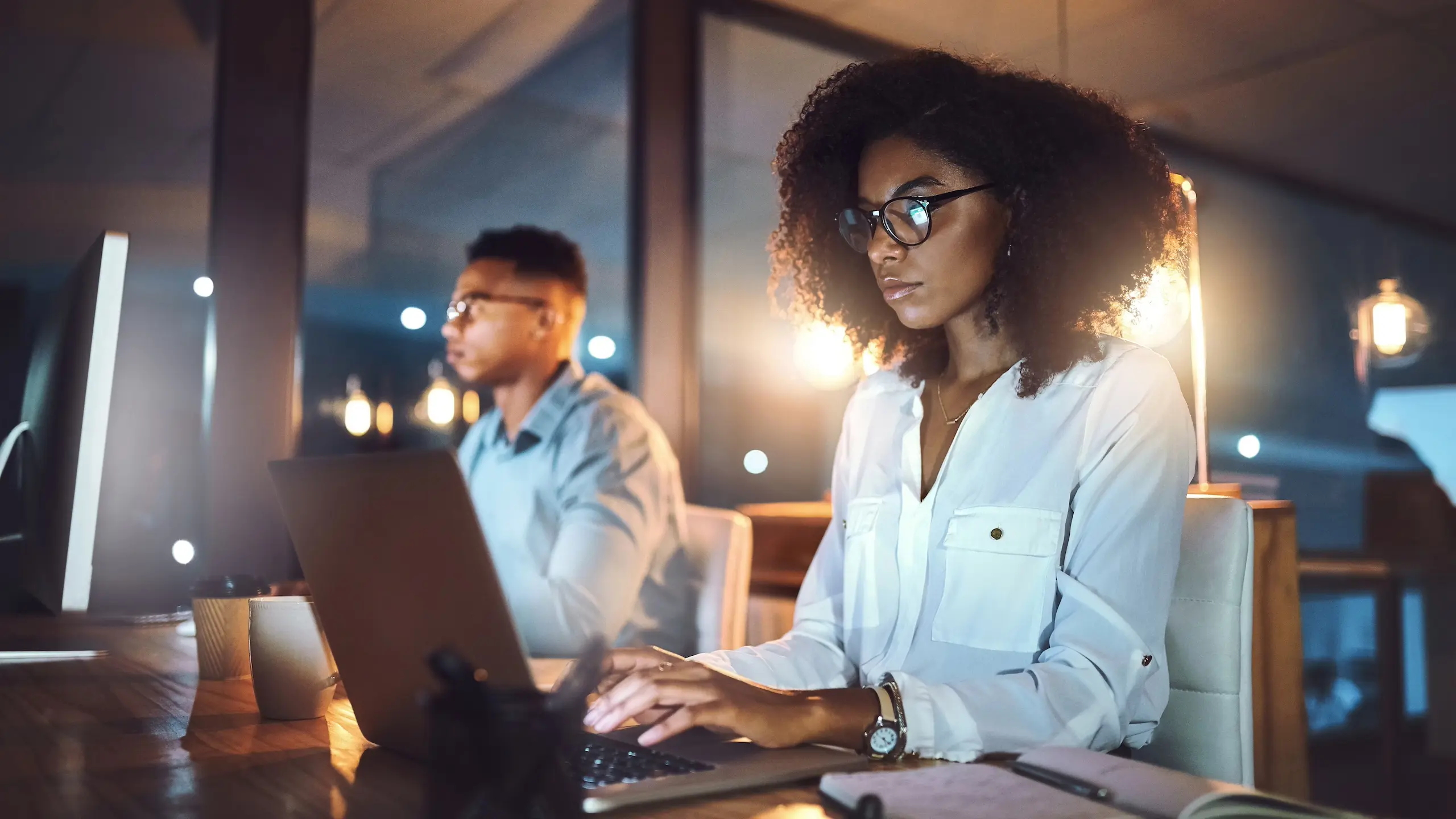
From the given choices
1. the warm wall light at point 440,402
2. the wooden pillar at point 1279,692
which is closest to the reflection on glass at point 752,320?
the wooden pillar at point 1279,692

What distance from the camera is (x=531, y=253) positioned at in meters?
2.68

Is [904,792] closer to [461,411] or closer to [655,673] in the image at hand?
[655,673]

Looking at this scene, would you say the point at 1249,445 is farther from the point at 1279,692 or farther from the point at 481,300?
the point at 481,300

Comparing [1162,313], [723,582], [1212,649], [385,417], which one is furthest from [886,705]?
[385,417]

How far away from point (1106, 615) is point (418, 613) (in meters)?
0.75

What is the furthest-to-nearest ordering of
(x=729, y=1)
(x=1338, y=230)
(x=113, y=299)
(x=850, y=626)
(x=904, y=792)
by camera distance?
(x=1338, y=230) < (x=729, y=1) < (x=850, y=626) < (x=113, y=299) < (x=904, y=792)

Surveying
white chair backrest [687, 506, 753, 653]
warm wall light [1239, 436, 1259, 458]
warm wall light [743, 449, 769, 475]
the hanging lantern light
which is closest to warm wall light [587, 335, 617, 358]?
white chair backrest [687, 506, 753, 653]

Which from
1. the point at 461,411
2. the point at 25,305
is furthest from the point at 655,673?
the point at 461,411

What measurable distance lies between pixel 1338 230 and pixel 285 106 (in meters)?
5.87

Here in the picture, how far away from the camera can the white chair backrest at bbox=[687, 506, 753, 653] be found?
6.44 feet

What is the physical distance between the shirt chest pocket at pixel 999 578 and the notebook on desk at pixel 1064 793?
46cm

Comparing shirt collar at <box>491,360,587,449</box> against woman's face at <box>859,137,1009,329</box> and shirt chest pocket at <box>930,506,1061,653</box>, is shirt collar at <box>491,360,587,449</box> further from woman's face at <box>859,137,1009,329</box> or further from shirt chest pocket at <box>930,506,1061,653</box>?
shirt chest pocket at <box>930,506,1061,653</box>

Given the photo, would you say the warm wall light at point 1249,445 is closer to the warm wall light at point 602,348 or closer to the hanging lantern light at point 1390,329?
the hanging lantern light at point 1390,329

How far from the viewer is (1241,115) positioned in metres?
4.77
